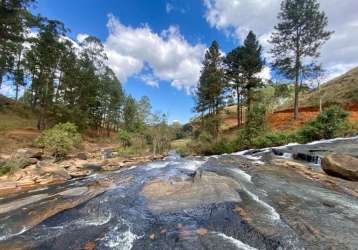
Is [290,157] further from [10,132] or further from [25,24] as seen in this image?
[10,132]

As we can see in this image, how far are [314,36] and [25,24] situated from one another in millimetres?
31106

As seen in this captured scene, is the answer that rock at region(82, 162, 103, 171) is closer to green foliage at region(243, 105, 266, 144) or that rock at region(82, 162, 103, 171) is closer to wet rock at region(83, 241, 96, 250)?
wet rock at region(83, 241, 96, 250)

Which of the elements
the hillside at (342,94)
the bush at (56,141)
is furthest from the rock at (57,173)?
the hillside at (342,94)

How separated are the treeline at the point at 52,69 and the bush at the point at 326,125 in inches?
1034

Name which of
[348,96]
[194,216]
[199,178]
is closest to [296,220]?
[194,216]

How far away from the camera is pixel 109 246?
5168 mm

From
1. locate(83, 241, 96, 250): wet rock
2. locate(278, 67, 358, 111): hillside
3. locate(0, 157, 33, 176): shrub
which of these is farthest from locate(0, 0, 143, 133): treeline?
locate(278, 67, 358, 111): hillside

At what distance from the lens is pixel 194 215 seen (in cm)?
668

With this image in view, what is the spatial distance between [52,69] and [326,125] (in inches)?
1339

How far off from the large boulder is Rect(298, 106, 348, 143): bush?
9.60m

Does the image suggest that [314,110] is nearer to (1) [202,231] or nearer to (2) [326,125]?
(2) [326,125]

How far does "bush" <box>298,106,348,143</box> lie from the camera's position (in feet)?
61.0

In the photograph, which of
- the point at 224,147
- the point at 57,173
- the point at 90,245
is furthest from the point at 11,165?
the point at 224,147

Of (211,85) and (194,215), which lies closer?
(194,215)
